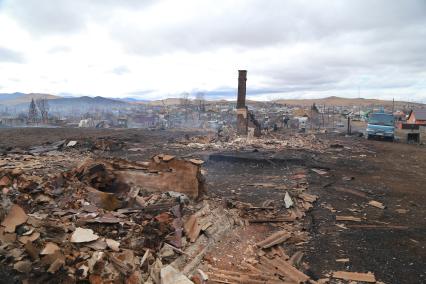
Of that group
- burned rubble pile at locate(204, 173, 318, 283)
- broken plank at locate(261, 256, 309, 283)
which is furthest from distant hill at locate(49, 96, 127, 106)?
broken plank at locate(261, 256, 309, 283)

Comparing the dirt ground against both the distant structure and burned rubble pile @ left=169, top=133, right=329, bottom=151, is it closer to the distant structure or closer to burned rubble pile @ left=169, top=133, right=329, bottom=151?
burned rubble pile @ left=169, top=133, right=329, bottom=151

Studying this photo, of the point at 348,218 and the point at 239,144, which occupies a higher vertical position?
the point at 239,144

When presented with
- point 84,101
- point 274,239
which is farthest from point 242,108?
point 84,101

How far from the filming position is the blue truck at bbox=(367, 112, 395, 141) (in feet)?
72.2

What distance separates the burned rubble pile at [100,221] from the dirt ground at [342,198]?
1059 mm

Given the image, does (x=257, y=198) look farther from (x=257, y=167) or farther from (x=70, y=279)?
(x=70, y=279)

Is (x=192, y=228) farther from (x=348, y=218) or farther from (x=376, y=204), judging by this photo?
(x=376, y=204)

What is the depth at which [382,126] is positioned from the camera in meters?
22.2

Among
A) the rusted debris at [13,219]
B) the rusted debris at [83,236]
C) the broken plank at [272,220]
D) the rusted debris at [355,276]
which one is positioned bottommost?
the rusted debris at [355,276]

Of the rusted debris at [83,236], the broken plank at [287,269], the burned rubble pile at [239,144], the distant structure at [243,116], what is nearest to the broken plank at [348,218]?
the broken plank at [287,269]

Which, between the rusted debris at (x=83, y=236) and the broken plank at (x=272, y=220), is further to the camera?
the broken plank at (x=272, y=220)

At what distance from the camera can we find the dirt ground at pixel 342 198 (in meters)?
5.09

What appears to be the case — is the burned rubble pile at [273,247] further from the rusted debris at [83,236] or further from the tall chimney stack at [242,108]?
the tall chimney stack at [242,108]

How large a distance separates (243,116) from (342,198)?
1300 centimetres
